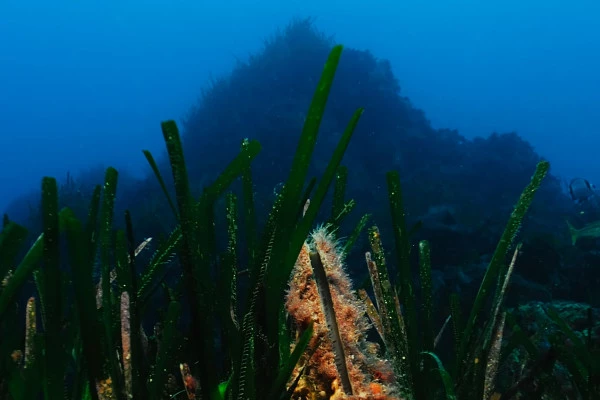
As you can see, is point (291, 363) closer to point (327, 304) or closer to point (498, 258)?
point (327, 304)

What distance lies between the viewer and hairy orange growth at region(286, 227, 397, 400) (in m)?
1.27

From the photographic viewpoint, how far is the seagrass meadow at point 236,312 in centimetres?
100

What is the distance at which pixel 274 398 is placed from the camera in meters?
1.12

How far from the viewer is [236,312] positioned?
128 cm

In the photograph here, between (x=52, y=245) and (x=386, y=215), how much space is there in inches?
418

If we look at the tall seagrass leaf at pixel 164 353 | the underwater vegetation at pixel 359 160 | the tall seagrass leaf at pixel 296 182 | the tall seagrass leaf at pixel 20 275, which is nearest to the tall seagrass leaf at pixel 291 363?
the tall seagrass leaf at pixel 296 182

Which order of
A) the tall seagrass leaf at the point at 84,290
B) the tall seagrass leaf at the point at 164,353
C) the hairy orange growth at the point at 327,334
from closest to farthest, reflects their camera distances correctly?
the tall seagrass leaf at the point at 84,290 < the tall seagrass leaf at the point at 164,353 < the hairy orange growth at the point at 327,334

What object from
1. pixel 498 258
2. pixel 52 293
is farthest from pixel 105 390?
pixel 498 258

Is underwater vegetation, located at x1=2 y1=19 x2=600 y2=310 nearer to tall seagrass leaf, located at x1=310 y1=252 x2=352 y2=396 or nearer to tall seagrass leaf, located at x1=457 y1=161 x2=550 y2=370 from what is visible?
tall seagrass leaf, located at x1=457 y1=161 x2=550 y2=370

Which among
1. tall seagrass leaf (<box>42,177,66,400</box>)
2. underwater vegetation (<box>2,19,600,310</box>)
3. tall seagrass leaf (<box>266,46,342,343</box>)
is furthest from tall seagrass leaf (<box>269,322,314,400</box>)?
underwater vegetation (<box>2,19,600,310</box>)

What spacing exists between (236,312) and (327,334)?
1.08ft

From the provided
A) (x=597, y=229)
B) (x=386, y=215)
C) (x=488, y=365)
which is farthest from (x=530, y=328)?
(x=386, y=215)

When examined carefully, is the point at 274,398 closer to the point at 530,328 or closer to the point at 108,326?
the point at 108,326

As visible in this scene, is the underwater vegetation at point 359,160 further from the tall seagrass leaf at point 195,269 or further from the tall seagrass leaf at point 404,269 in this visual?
the tall seagrass leaf at point 195,269
